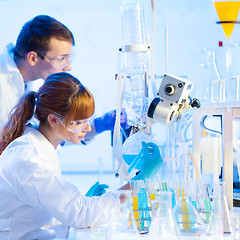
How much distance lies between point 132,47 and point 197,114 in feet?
1.31

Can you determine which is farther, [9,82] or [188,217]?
[9,82]

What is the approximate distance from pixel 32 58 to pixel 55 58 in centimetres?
13

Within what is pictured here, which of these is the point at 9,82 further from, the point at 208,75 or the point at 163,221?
the point at 163,221

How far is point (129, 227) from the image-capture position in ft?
4.27

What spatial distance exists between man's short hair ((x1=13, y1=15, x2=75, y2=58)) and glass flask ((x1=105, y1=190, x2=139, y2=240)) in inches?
53.7

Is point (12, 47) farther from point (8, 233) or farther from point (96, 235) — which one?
point (96, 235)

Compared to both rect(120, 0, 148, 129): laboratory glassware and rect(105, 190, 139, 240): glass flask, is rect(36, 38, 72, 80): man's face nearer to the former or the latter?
rect(120, 0, 148, 129): laboratory glassware

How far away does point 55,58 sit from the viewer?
7.79 feet

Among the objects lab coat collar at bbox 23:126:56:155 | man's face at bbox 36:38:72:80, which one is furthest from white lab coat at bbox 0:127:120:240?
man's face at bbox 36:38:72:80

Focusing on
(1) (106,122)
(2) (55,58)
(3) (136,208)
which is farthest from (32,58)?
(3) (136,208)

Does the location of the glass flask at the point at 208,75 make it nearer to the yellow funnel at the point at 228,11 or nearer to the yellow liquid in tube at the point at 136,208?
the yellow funnel at the point at 228,11

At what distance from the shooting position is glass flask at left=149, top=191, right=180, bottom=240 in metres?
1.08

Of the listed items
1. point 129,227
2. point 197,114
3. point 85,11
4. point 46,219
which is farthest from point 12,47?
point 85,11

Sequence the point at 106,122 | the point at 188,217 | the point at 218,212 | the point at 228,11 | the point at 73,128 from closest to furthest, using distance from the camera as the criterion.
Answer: the point at 218,212 → the point at 188,217 → the point at 73,128 → the point at 228,11 → the point at 106,122
